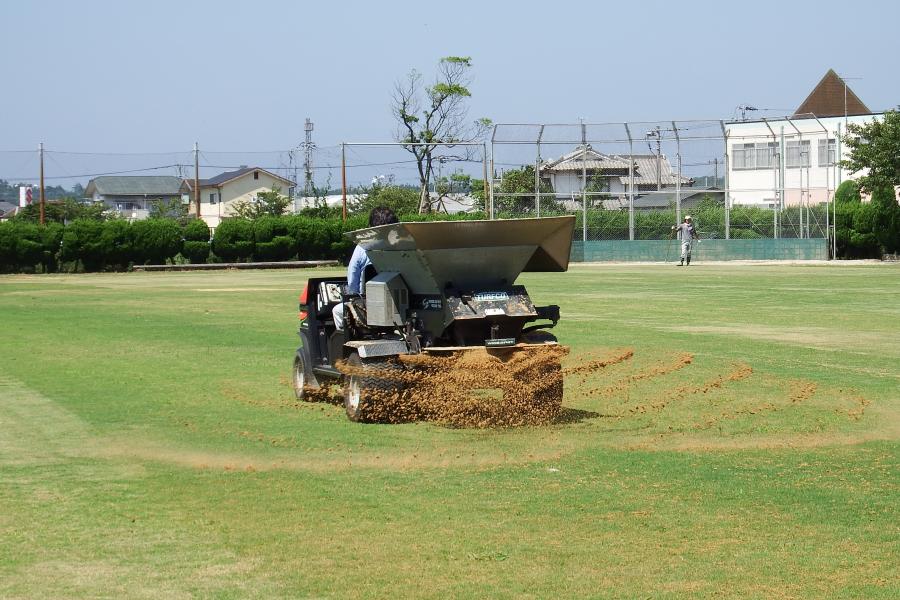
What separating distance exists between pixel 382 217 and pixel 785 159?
4657cm

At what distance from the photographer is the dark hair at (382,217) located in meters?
10.9

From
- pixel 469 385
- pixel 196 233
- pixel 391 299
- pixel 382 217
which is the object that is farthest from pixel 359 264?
pixel 196 233

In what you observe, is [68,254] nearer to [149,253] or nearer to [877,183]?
[149,253]

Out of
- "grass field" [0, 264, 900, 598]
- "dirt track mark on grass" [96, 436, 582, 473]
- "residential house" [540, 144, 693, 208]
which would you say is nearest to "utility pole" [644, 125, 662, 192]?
"residential house" [540, 144, 693, 208]

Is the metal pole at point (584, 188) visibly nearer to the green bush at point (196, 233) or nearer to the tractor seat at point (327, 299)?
the green bush at point (196, 233)

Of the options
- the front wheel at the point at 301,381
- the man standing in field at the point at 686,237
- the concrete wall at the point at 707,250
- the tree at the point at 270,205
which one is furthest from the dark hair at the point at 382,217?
the tree at the point at 270,205

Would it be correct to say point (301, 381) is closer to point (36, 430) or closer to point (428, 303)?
point (428, 303)

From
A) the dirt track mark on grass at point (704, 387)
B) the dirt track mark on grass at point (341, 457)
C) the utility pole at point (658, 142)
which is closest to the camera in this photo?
the dirt track mark on grass at point (341, 457)

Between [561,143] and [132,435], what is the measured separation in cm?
4615

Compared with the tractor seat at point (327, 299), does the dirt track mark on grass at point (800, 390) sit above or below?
below

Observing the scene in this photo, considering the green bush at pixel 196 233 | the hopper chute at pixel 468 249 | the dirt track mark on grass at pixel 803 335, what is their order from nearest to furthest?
1. the hopper chute at pixel 468 249
2. the dirt track mark on grass at pixel 803 335
3. the green bush at pixel 196 233

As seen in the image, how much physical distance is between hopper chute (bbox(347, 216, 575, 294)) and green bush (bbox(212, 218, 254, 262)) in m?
42.0

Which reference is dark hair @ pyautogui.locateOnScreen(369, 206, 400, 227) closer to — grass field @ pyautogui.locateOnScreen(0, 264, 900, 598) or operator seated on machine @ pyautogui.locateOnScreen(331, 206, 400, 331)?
operator seated on machine @ pyautogui.locateOnScreen(331, 206, 400, 331)

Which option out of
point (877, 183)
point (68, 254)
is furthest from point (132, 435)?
point (877, 183)
